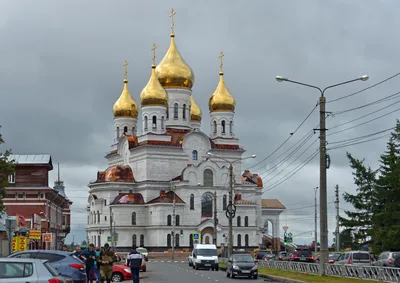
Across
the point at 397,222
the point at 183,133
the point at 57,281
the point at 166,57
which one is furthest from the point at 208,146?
the point at 57,281

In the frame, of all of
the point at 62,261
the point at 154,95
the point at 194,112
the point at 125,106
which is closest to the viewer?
the point at 62,261

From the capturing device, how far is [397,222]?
60719mm

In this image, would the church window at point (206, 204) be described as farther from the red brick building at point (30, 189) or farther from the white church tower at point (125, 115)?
the red brick building at point (30, 189)

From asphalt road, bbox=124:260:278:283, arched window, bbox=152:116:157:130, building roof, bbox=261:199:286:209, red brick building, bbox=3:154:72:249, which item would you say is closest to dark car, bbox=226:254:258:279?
asphalt road, bbox=124:260:278:283

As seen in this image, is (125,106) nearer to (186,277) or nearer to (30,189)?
(30,189)

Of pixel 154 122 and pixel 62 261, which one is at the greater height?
pixel 154 122

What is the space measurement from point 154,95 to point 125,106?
922 centimetres

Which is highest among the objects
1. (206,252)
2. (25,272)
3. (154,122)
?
(154,122)

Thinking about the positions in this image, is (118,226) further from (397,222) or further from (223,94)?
(397,222)

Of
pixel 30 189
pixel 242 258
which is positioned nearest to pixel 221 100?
pixel 30 189

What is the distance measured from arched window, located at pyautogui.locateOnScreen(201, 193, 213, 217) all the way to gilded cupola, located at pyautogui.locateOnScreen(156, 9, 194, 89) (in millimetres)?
14051

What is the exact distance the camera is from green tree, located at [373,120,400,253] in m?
57.7

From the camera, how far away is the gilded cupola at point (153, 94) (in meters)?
99.8

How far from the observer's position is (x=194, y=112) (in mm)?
111500
